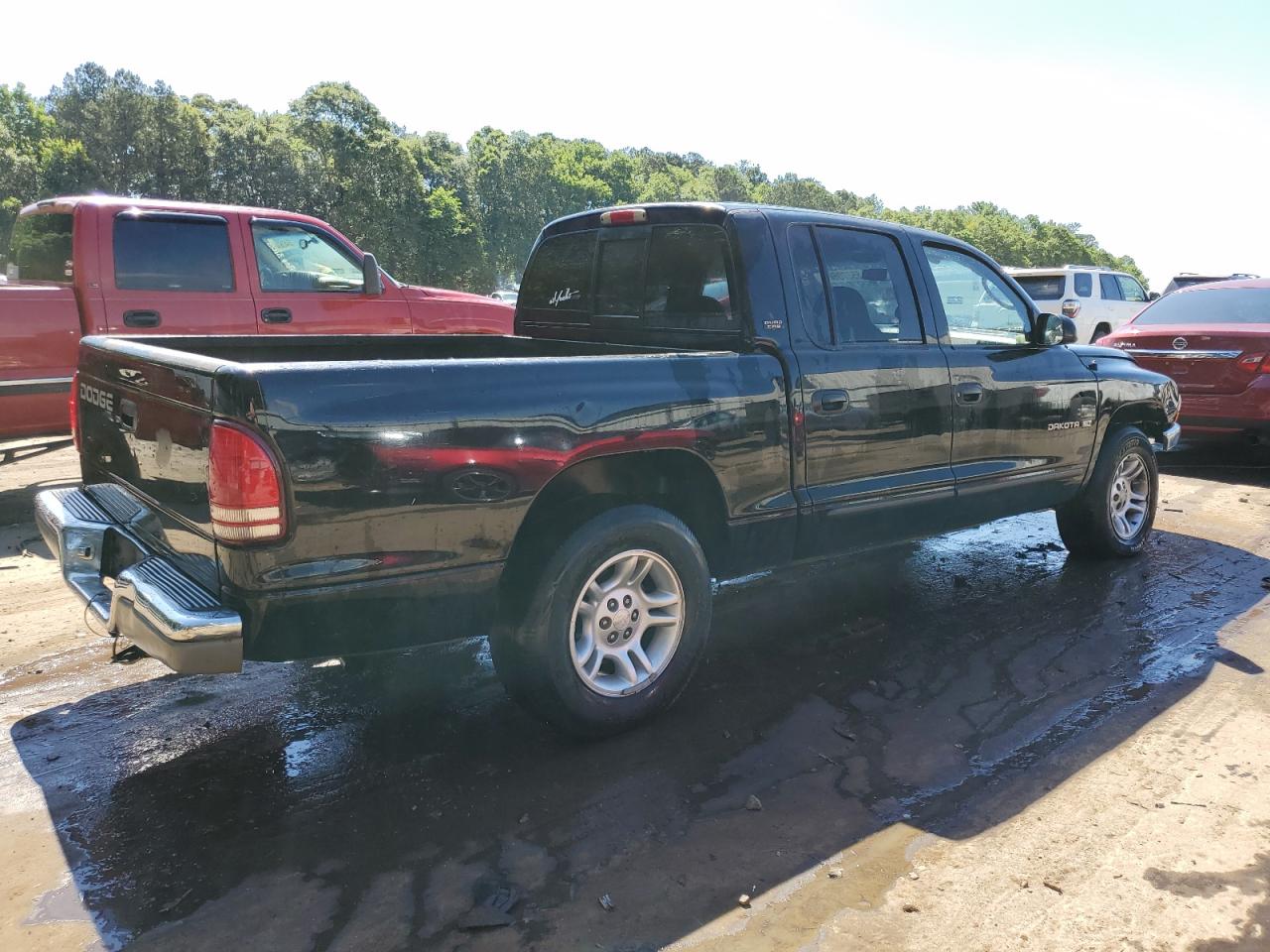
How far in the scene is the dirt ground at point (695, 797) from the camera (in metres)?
2.56

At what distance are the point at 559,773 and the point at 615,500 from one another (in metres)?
1.00

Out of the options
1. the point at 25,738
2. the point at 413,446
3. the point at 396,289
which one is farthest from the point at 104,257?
the point at 413,446

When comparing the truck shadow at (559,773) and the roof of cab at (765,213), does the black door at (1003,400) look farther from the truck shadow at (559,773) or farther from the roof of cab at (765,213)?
the truck shadow at (559,773)

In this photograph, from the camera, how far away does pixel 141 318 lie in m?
6.82

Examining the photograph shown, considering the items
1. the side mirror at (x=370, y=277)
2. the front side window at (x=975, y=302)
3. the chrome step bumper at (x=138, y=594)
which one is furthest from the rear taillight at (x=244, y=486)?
the side mirror at (x=370, y=277)

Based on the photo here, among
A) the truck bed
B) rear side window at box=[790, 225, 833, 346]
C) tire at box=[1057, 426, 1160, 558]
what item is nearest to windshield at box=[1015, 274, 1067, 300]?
tire at box=[1057, 426, 1160, 558]

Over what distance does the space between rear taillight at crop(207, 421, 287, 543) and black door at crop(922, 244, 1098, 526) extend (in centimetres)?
319

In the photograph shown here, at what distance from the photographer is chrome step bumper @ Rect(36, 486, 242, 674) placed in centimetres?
267

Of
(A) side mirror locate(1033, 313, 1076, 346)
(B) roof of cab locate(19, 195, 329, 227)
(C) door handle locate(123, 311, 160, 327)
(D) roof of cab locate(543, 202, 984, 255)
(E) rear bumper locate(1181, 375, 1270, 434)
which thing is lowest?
(E) rear bumper locate(1181, 375, 1270, 434)

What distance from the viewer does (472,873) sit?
8.94 feet

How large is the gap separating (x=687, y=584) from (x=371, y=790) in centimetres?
133

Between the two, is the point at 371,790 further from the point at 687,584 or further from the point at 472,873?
the point at 687,584

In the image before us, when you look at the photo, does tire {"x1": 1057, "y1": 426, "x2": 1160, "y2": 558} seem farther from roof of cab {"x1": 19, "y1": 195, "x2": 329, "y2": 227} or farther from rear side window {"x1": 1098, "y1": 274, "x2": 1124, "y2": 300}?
rear side window {"x1": 1098, "y1": 274, "x2": 1124, "y2": 300}

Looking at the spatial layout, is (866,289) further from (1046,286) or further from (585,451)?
(1046,286)
